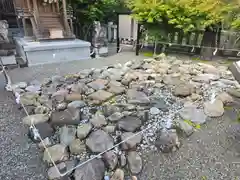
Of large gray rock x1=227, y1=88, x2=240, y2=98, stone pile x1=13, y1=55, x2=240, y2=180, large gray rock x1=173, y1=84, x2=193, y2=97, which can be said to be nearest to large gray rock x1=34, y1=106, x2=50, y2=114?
stone pile x1=13, y1=55, x2=240, y2=180

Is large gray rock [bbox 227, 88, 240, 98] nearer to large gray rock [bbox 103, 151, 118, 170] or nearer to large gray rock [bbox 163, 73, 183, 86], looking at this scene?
large gray rock [bbox 163, 73, 183, 86]

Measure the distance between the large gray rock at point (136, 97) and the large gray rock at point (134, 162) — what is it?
29.3 inches

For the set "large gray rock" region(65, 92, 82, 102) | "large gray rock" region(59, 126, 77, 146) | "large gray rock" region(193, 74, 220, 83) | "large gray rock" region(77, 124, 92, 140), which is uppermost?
"large gray rock" region(193, 74, 220, 83)

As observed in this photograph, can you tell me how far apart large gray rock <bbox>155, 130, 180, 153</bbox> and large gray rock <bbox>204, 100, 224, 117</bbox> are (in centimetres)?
65

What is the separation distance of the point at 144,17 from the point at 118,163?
389cm

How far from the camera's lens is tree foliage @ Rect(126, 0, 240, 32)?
379cm

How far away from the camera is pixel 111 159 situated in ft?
4.79

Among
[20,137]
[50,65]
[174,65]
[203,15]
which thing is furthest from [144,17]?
[20,137]

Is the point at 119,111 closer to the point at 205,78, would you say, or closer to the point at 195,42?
the point at 205,78

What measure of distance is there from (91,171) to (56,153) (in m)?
0.35

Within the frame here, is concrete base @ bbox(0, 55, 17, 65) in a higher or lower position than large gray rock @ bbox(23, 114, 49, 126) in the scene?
higher

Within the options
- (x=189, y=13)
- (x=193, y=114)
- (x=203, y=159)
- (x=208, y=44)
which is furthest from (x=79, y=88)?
(x=208, y=44)

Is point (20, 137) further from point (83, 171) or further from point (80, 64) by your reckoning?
point (80, 64)

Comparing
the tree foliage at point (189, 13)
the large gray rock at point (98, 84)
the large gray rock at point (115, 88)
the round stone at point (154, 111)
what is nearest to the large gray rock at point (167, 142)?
the round stone at point (154, 111)
